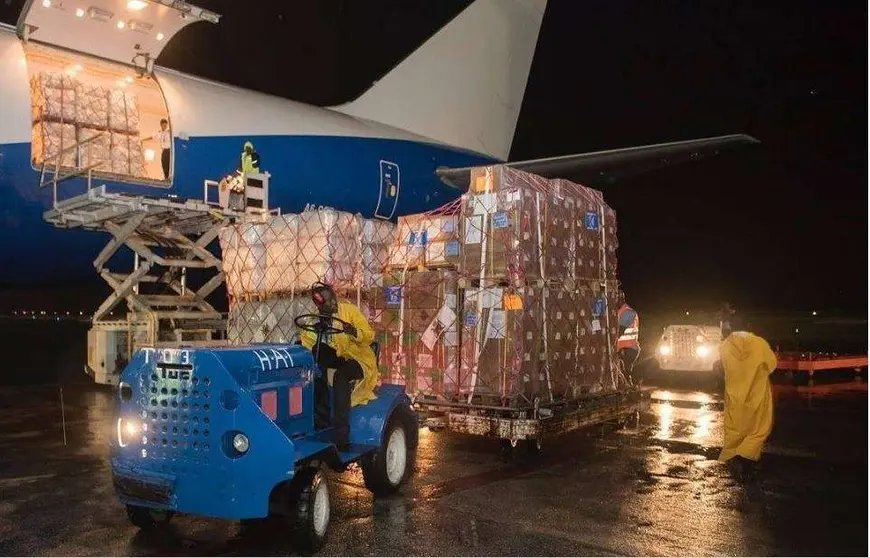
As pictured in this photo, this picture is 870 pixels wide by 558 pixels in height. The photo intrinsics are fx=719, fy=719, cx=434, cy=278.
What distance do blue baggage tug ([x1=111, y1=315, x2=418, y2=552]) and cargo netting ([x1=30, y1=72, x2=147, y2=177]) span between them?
6780 mm

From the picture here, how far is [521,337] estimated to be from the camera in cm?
812

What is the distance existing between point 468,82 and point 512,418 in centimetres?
1377

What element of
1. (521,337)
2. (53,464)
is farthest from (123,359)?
(521,337)

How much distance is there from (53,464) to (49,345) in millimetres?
21558

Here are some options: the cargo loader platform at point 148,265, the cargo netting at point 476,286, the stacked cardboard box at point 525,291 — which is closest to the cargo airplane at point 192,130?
the cargo loader platform at point 148,265

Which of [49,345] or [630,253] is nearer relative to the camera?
[49,345]

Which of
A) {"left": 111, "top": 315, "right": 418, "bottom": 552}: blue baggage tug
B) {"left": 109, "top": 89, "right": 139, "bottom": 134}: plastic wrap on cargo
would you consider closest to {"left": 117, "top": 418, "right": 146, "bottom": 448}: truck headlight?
{"left": 111, "top": 315, "right": 418, "bottom": 552}: blue baggage tug

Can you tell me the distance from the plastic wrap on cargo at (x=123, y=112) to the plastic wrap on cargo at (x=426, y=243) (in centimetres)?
625

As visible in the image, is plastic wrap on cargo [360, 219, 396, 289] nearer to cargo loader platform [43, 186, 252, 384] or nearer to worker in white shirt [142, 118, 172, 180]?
cargo loader platform [43, 186, 252, 384]

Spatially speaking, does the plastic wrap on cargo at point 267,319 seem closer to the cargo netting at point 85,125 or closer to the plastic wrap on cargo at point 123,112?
the cargo netting at point 85,125

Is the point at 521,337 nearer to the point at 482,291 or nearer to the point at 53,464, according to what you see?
Answer: the point at 482,291

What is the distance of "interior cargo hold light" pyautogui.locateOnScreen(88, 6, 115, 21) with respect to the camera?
10.8 meters

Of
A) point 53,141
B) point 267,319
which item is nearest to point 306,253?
point 267,319

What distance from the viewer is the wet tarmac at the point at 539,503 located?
521cm
